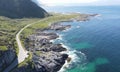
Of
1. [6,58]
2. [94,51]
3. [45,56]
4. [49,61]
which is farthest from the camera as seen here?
[94,51]

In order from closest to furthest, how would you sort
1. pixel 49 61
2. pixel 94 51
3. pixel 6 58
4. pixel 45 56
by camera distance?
pixel 6 58, pixel 49 61, pixel 45 56, pixel 94 51

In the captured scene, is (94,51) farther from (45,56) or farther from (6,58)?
(6,58)

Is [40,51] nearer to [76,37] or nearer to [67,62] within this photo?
[67,62]

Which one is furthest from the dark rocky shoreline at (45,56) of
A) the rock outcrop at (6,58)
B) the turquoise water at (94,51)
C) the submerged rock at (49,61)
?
the rock outcrop at (6,58)

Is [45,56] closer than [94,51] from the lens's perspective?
Yes

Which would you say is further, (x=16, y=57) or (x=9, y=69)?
(x=16, y=57)

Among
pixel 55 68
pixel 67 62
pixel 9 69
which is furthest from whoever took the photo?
pixel 67 62

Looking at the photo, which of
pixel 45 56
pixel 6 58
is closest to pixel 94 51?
pixel 45 56

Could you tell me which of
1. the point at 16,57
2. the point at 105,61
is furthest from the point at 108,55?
the point at 16,57

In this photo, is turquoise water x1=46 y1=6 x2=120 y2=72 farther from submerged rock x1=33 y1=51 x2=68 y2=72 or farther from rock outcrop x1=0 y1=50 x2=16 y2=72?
rock outcrop x1=0 y1=50 x2=16 y2=72

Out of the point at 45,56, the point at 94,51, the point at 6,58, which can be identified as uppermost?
the point at 6,58

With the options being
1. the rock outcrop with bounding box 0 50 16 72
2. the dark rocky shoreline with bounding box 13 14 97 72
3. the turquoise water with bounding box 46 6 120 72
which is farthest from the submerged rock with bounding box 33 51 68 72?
the rock outcrop with bounding box 0 50 16 72
